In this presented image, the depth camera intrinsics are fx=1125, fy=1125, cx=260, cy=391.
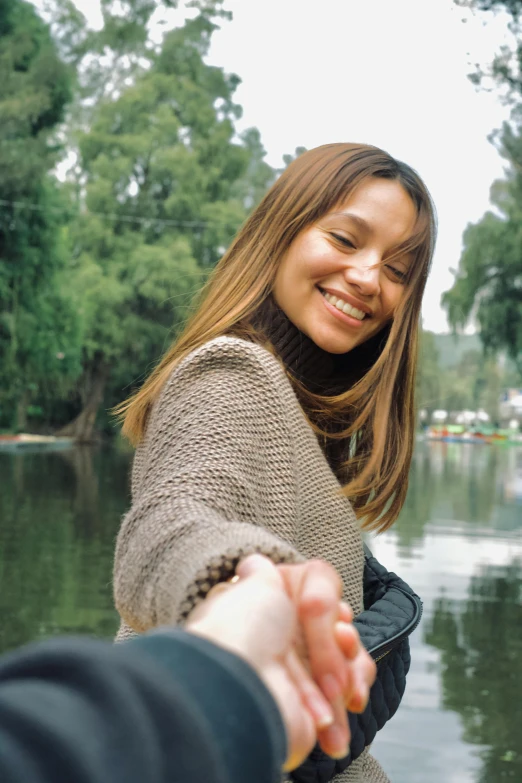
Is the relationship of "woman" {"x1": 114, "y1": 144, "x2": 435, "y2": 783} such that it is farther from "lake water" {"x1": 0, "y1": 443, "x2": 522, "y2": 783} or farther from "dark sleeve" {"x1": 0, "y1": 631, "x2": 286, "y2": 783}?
"lake water" {"x1": 0, "y1": 443, "x2": 522, "y2": 783}

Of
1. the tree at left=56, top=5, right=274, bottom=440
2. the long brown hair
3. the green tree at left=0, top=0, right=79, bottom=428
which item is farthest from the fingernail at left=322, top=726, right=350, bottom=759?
the tree at left=56, top=5, right=274, bottom=440

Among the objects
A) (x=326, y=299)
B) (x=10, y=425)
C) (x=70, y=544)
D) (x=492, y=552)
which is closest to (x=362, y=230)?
(x=326, y=299)

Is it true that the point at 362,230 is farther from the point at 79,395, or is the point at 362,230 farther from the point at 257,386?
the point at 79,395

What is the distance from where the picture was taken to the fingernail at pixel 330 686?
625mm

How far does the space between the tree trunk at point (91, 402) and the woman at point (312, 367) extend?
34.5 meters

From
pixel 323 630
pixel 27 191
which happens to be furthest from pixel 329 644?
pixel 27 191

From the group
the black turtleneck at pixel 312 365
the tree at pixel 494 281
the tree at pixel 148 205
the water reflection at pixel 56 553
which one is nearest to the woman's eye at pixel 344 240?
the black turtleneck at pixel 312 365

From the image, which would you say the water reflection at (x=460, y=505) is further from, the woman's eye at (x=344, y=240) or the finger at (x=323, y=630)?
the finger at (x=323, y=630)

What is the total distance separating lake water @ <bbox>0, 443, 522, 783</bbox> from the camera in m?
4.39

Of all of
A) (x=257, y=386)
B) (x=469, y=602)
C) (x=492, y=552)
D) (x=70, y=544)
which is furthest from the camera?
(x=492, y=552)

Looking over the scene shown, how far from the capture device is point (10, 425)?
34750mm

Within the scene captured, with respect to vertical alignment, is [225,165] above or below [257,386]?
above

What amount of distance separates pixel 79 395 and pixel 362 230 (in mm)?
37851

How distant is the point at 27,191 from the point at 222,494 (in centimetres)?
2208
